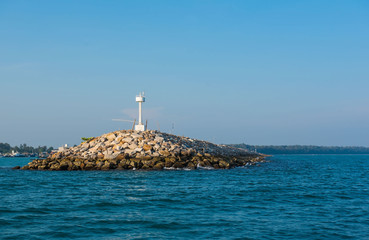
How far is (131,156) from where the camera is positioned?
39.2m

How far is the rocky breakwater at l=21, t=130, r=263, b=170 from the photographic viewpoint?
3750 cm

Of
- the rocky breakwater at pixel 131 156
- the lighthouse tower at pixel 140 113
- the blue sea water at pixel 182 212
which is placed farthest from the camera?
the lighthouse tower at pixel 140 113

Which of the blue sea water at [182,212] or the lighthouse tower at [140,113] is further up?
the lighthouse tower at [140,113]

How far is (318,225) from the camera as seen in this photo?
12766 millimetres

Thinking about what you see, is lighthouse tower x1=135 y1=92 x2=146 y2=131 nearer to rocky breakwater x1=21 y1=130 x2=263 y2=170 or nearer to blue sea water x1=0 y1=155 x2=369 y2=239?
rocky breakwater x1=21 y1=130 x2=263 y2=170

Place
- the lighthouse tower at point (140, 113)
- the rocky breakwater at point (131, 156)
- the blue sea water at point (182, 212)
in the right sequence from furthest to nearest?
the lighthouse tower at point (140, 113), the rocky breakwater at point (131, 156), the blue sea water at point (182, 212)

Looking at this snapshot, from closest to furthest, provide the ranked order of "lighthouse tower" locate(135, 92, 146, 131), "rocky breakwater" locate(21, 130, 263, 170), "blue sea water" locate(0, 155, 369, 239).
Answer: "blue sea water" locate(0, 155, 369, 239) < "rocky breakwater" locate(21, 130, 263, 170) < "lighthouse tower" locate(135, 92, 146, 131)

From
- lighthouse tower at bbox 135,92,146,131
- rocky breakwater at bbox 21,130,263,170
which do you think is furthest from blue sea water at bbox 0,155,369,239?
lighthouse tower at bbox 135,92,146,131

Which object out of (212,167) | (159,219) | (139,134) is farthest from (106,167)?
(159,219)

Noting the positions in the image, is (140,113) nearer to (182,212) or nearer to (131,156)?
(131,156)

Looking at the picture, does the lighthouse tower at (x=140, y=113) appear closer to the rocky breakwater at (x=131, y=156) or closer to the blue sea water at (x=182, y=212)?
the rocky breakwater at (x=131, y=156)

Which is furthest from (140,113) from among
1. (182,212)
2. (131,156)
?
(182,212)

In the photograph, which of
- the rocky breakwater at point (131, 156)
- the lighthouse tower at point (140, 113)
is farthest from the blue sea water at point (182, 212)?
the lighthouse tower at point (140, 113)

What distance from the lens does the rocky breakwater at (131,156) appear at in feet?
123
